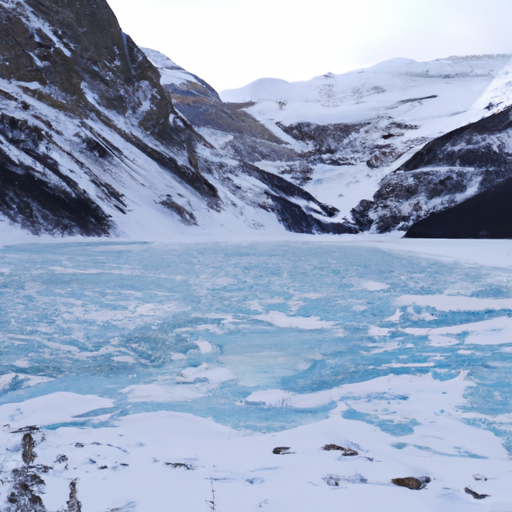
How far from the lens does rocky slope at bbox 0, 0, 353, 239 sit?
20.8 meters

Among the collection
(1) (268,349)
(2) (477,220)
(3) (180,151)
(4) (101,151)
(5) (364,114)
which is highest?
(5) (364,114)

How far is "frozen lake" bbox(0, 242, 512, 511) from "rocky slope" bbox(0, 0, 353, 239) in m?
10.2

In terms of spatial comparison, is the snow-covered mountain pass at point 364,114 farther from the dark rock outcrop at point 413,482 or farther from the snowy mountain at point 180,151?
the dark rock outcrop at point 413,482

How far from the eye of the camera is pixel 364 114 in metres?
57.7

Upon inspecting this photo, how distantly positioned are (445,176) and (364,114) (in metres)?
23.6

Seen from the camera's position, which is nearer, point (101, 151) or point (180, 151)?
point (101, 151)

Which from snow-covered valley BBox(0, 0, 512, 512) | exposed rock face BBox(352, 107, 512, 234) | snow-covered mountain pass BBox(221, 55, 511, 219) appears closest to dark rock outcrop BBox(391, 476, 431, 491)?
snow-covered valley BBox(0, 0, 512, 512)

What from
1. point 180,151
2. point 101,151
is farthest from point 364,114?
point 101,151

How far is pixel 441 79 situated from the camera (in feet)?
249

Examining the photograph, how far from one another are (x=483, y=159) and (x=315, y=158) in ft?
61.6

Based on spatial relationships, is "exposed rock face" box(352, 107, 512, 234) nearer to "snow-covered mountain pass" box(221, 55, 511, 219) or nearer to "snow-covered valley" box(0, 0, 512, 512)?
"snow-covered mountain pass" box(221, 55, 511, 219)

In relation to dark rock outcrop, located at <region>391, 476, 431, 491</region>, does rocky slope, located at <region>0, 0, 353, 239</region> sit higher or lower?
higher

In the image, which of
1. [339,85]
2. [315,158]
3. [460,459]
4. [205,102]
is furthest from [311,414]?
[339,85]

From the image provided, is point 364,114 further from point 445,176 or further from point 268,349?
point 268,349
